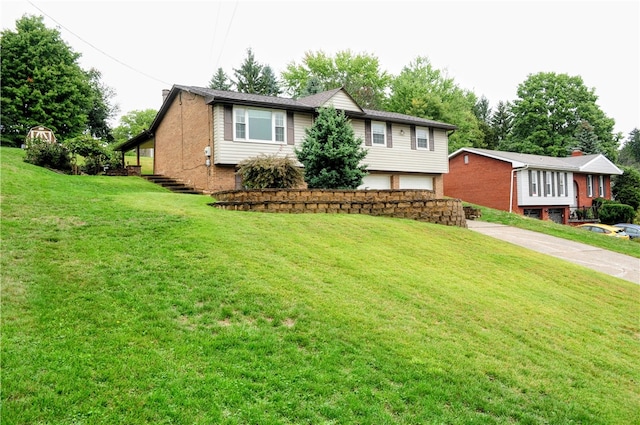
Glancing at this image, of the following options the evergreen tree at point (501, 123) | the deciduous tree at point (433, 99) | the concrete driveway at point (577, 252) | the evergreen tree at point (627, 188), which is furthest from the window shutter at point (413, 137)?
the evergreen tree at point (501, 123)

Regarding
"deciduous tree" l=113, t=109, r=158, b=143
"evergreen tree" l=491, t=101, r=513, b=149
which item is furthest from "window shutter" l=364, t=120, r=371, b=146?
"evergreen tree" l=491, t=101, r=513, b=149

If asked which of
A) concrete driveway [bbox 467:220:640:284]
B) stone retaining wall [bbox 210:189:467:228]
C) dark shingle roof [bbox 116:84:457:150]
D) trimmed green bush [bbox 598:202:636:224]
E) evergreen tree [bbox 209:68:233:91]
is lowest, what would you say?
concrete driveway [bbox 467:220:640:284]

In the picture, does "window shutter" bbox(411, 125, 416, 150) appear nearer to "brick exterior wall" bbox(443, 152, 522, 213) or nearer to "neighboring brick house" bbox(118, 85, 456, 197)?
"neighboring brick house" bbox(118, 85, 456, 197)

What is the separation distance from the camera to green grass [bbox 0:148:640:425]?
330 cm

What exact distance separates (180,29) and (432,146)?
15.3 m

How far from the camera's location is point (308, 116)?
1889 cm

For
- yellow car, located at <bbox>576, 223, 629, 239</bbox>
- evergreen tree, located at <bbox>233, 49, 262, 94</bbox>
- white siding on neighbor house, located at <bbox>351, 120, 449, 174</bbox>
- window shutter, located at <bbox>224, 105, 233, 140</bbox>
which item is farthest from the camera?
evergreen tree, located at <bbox>233, 49, 262, 94</bbox>

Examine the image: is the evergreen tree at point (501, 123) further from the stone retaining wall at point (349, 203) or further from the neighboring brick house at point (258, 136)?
the stone retaining wall at point (349, 203)

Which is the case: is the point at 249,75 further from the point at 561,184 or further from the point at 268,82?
the point at 561,184

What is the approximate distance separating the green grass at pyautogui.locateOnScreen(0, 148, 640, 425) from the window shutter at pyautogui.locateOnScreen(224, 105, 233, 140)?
8610mm

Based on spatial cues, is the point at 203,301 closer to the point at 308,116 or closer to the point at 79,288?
the point at 79,288

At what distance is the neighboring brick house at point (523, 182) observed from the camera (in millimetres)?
28609

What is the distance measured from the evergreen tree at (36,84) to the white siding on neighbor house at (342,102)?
80.5 ft

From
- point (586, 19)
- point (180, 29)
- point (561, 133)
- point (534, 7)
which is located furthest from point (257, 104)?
point (561, 133)
